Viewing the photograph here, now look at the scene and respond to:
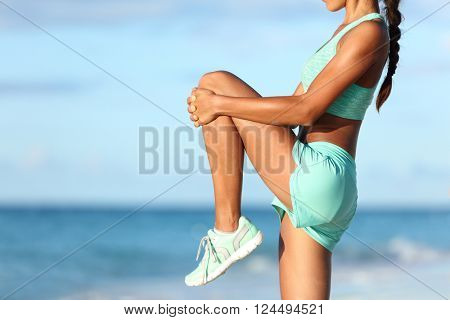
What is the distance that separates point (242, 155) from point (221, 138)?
0.10 metres

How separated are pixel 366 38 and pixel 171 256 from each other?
1016 centimetres

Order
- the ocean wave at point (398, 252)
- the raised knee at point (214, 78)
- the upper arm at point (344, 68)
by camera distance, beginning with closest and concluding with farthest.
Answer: the upper arm at point (344, 68)
the raised knee at point (214, 78)
the ocean wave at point (398, 252)

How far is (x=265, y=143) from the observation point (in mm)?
2480

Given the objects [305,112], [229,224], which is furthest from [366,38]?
[229,224]

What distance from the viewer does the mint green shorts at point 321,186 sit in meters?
2.45

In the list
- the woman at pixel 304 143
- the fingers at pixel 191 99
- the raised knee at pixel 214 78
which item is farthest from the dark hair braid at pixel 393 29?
the fingers at pixel 191 99

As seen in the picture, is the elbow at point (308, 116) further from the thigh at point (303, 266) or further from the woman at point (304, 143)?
the thigh at point (303, 266)

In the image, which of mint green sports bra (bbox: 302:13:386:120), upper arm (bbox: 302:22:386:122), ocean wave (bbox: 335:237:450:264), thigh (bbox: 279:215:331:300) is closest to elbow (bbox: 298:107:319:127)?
upper arm (bbox: 302:22:386:122)

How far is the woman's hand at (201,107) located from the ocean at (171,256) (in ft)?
10.1

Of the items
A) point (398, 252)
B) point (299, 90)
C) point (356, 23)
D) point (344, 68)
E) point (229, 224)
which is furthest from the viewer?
point (398, 252)

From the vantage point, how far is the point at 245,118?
97.3 inches

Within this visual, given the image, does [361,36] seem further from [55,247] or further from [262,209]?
[262,209]

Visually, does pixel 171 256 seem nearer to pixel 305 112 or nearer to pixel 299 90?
pixel 299 90
